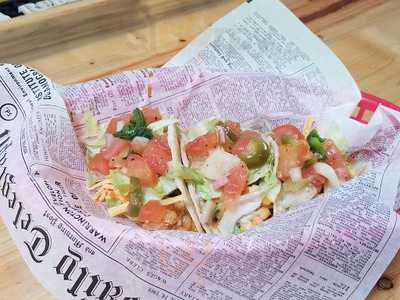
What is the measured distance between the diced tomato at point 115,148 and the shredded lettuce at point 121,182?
4cm

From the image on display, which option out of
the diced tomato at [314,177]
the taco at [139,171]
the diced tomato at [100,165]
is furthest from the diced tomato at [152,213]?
the diced tomato at [314,177]

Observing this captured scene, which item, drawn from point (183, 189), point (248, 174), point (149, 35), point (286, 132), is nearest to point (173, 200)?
point (183, 189)

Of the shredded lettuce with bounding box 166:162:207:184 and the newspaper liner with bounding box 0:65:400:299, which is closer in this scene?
the newspaper liner with bounding box 0:65:400:299

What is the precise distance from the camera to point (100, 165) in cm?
89

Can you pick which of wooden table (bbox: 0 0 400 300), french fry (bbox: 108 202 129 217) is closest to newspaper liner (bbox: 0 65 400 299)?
french fry (bbox: 108 202 129 217)

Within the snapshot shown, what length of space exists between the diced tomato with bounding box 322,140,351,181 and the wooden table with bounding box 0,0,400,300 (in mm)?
334

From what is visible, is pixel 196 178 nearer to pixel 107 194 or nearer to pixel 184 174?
pixel 184 174

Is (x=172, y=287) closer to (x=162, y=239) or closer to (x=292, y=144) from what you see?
(x=162, y=239)

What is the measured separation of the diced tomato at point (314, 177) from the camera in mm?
882

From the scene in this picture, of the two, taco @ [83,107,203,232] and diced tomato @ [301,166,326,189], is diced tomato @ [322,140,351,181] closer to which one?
diced tomato @ [301,166,326,189]

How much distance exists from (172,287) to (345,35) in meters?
0.90

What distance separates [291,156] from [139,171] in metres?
0.23

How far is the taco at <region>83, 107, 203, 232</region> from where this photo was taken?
0.82 metres

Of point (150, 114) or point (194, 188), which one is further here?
point (150, 114)
